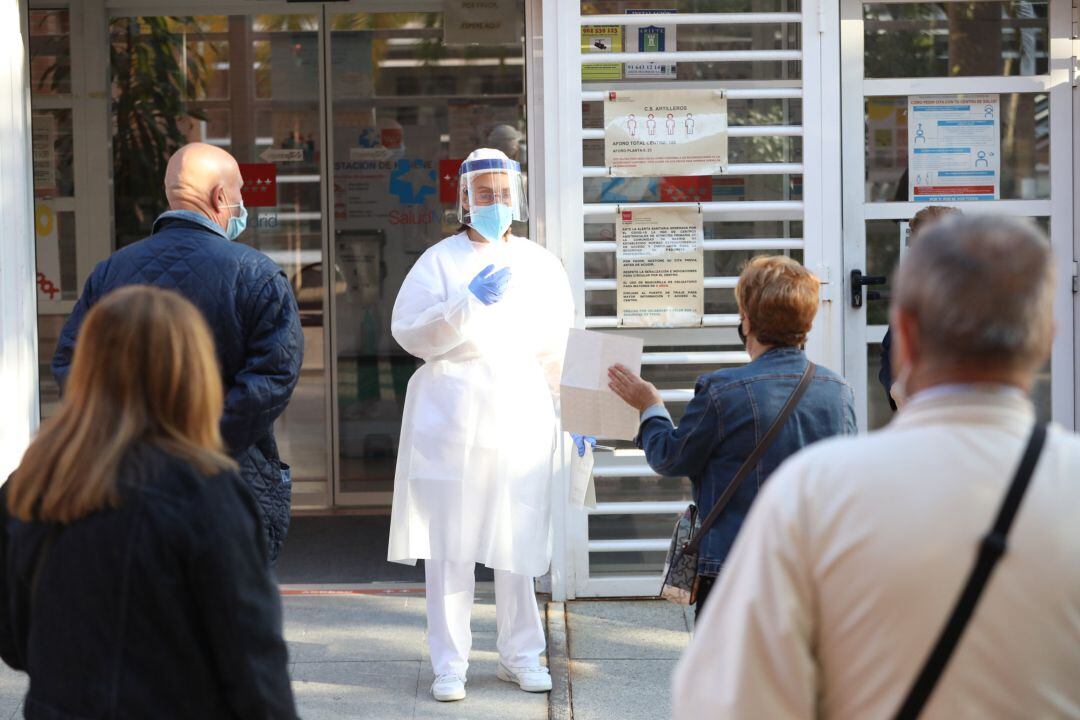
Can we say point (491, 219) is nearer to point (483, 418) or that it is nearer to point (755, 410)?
point (483, 418)

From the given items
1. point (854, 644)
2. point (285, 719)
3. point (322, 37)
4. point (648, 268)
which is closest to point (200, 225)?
point (285, 719)

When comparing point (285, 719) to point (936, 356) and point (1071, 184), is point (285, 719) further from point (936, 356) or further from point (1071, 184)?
point (1071, 184)

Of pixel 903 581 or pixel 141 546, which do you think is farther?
pixel 141 546

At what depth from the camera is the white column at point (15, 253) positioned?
5594mm

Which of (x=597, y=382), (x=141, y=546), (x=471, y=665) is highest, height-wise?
(x=597, y=382)

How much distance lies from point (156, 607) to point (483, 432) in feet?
8.87

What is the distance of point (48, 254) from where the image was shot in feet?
26.7

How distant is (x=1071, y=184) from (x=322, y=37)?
465 cm

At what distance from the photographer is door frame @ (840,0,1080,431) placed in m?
5.93

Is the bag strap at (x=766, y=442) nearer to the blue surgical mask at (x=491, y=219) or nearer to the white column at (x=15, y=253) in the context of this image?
the blue surgical mask at (x=491, y=219)

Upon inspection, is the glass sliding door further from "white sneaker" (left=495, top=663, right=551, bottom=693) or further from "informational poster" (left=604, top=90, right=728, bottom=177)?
"white sneaker" (left=495, top=663, right=551, bottom=693)

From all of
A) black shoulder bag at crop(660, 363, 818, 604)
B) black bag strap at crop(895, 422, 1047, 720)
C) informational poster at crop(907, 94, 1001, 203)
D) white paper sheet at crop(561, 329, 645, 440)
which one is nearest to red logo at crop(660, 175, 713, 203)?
informational poster at crop(907, 94, 1001, 203)

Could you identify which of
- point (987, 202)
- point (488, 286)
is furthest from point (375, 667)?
point (987, 202)

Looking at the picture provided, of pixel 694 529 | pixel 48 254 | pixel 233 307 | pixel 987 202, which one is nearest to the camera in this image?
pixel 694 529
